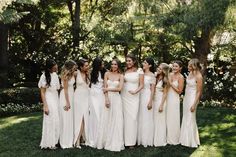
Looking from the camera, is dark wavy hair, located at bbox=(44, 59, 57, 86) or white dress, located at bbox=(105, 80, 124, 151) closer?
dark wavy hair, located at bbox=(44, 59, 57, 86)

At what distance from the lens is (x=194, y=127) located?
8625 mm

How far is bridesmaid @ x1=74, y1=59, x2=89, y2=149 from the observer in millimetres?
8500

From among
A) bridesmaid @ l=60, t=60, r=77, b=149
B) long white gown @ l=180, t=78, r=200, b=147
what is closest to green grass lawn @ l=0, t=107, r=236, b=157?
long white gown @ l=180, t=78, r=200, b=147

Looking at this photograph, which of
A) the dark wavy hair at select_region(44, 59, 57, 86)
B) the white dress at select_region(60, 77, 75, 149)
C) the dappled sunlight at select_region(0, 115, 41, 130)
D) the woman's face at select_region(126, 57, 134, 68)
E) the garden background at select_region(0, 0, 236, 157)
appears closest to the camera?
the dark wavy hair at select_region(44, 59, 57, 86)

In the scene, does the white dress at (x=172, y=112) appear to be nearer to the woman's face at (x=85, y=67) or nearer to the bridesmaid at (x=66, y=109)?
the woman's face at (x=85, y=67)

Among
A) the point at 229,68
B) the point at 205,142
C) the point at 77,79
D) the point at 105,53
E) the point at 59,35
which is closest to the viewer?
the point at 77,79

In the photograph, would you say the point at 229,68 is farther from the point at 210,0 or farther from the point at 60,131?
the point at 60,131

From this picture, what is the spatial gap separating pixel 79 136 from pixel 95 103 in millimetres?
755

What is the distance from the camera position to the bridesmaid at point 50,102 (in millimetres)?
8242

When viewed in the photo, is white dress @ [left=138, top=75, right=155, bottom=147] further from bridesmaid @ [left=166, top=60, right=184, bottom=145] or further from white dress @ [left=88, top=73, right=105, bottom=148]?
white dress @ [left=88, top=73, right=105, bottom=148]

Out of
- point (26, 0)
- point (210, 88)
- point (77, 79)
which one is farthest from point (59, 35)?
point (77, 79)

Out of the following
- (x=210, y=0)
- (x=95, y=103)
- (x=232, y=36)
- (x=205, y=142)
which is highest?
(x=210, y=0)

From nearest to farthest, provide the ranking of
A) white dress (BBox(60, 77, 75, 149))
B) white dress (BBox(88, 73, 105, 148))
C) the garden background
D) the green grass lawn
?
the green grass lawn → white dress (BBox(60, 77, 75, 149)) → white dress (BBox(88, 73, 105, 148)) → the garden background

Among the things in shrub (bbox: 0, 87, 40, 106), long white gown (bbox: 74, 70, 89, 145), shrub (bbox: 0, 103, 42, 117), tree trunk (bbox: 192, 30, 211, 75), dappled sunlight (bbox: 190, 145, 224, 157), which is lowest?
dappled sunlight (bbox: 190, 145, 224, 157)
